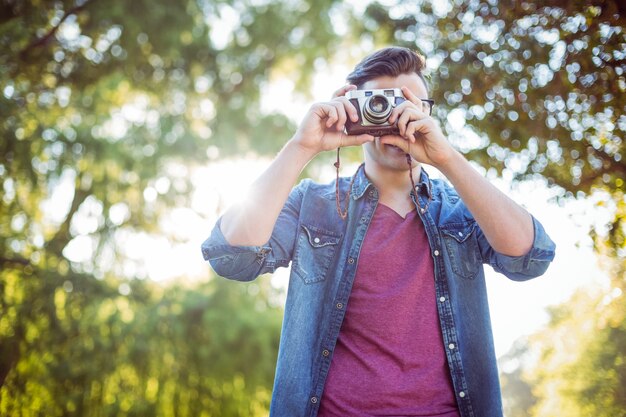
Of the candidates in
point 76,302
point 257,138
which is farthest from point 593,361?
point 76,302

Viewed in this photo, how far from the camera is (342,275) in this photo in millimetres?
1871

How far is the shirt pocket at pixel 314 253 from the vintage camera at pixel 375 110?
0.38 metres

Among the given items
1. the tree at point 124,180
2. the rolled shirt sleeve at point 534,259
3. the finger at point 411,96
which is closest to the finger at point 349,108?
the finger at point 411,96

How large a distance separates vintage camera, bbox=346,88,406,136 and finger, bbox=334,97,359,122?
14mm

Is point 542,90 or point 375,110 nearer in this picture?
point 375,110

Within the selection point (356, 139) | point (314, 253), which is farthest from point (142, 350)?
point (356, 139)

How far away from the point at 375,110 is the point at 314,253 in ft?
1.80

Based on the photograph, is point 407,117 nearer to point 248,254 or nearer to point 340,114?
point 340,114

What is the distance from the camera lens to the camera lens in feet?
6.16

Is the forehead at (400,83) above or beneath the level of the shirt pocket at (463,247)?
above

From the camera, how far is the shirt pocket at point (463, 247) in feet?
6.33

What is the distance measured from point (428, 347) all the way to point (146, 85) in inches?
352

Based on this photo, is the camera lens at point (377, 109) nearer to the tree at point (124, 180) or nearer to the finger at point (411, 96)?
the finger at point (411, 96)

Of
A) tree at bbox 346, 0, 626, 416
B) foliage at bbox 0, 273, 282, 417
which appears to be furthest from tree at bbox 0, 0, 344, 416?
tree at bbox 346, 0, 626, 416
